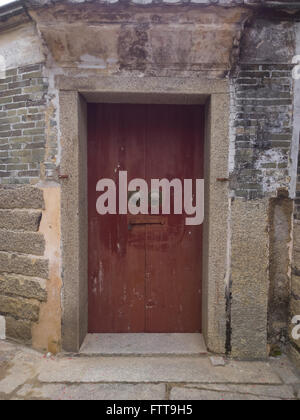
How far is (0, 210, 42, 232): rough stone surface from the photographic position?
9.74ft

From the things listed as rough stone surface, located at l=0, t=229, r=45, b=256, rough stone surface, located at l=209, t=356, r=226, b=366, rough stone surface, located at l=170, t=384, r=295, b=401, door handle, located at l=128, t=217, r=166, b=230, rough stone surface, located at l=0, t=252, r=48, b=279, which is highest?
door handle, located at l=128, t=217, r=166, b=230

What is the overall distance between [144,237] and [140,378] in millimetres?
1393

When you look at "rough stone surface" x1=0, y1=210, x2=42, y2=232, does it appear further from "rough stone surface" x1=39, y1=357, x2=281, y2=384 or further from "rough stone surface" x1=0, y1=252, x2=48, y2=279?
"rough stone surface" x1=39, y1=357, x2=281, y2=384

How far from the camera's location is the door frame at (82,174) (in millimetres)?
2816

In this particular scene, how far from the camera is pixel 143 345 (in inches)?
122

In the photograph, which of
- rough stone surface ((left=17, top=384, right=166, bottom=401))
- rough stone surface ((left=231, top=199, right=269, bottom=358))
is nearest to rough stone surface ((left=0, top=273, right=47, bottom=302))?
rough stone surface ((left=17, top=384, right=166, bottom=401))

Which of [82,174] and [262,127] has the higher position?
[262,127]

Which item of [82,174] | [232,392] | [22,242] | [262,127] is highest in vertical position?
[262,127]

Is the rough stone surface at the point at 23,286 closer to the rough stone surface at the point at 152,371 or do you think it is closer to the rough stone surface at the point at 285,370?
the rough stone surface at the point at 152,371

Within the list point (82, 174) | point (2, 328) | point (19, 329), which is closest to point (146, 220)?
point (82, 174)

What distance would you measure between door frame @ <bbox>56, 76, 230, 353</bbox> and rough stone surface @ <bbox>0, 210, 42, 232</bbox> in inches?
11.9

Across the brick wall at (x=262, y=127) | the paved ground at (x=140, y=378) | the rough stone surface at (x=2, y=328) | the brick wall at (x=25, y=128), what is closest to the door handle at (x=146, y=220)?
the brick wall at (x=262, y=127)

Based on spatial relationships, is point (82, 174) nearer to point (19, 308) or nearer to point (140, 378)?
point (19, 308)
